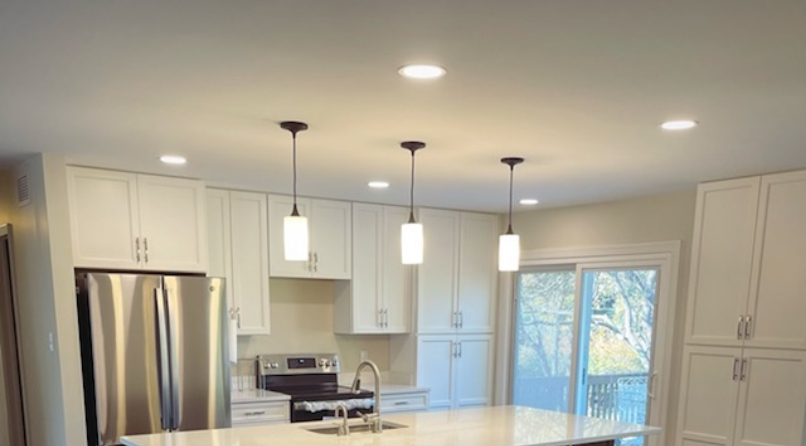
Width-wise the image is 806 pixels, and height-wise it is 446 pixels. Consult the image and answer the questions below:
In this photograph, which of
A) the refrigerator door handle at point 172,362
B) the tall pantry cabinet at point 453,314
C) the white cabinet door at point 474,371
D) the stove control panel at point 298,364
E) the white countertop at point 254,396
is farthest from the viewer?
the white cabinet door at point 474,371

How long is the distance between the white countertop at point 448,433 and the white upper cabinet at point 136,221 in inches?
56.2

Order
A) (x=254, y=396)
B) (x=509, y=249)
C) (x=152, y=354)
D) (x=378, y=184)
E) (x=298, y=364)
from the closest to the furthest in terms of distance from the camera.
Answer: (x=509, y=249) < (x=152, y=354) < (x=378, y=184) < (x=254, y=396) < (x=298, y=364)

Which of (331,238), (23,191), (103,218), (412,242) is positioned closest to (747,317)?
(412,242)

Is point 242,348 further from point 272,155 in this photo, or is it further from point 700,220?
point 700,220

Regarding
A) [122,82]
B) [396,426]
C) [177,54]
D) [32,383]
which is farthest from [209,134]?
[32,383]

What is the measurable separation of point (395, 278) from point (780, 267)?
287cm

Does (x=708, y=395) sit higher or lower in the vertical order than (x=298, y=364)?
lower

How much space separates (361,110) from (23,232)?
2.67 metres

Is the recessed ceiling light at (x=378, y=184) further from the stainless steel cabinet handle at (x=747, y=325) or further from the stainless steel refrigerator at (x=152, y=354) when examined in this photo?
the stainless steel cabinet handle at (x=747, y=325)

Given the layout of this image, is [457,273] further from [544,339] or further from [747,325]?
[747,325]

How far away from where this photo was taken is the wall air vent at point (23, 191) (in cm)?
395

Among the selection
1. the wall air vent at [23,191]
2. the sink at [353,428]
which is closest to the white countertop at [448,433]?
the sink at [353,428]

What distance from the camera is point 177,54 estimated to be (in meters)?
2.02

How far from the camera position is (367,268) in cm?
542
